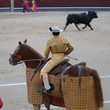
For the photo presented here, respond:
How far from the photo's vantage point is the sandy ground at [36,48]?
6.16 meters

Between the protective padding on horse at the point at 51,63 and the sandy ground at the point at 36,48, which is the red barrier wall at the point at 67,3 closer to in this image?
the sandy ground at the point at 36,48

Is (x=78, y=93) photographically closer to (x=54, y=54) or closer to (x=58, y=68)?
(x=58, y=68)

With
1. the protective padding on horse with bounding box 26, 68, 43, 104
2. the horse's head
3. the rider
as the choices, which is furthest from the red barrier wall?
the rider

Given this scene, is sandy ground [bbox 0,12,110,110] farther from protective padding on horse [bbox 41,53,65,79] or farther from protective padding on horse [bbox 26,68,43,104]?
protective padding on horse [bbox 41,53,65,79]

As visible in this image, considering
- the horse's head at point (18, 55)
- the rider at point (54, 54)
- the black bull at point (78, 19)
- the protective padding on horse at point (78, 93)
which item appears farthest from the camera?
the black bull at point (78, 19)

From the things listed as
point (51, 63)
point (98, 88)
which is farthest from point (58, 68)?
point (98, 88)

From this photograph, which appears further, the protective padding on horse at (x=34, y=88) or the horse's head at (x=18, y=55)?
the horse's head at (x=18, y=55)

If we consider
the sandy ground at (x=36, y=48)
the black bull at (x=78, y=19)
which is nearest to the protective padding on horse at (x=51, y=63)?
the sandy ground at (x=36, y=48)

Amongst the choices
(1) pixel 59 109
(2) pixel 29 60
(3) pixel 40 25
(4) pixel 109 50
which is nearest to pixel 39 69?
(2) pixel 29 60

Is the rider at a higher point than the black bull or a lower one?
higher

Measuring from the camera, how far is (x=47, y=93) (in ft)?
14.5

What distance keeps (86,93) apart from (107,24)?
13.1m

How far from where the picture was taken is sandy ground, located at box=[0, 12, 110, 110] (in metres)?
6.16

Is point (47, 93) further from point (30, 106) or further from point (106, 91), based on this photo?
point (106, 91)
